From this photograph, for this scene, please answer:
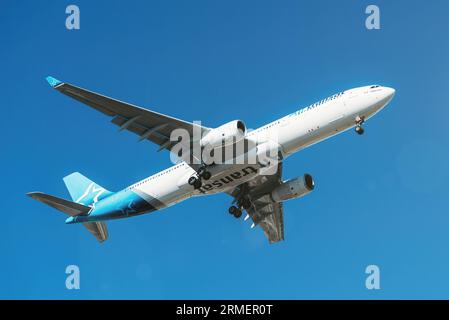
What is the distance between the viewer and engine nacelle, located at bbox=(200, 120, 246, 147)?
41.5 meters

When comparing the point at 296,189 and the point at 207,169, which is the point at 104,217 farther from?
the point at 296,189

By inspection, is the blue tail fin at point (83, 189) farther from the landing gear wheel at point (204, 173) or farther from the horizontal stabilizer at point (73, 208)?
the landing gear wheel at point (204, 173)

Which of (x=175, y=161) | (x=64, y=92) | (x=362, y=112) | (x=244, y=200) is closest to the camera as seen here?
(x=64, y=92)

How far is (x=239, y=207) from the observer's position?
49.8m

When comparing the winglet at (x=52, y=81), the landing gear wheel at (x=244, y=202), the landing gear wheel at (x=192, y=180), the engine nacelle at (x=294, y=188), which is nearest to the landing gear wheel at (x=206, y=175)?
the landing gear wheel at (x=192, y=180)

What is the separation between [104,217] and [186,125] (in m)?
9.47

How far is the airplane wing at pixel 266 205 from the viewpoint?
49656 mm

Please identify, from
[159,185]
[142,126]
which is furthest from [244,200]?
[142,126]

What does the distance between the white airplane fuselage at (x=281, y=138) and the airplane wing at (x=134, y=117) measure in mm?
2583

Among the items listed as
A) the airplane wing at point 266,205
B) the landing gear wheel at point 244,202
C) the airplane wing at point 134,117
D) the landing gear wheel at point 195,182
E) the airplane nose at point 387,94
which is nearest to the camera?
the airplane wing at point 134,117

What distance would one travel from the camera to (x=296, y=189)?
→ 4841 centimetres

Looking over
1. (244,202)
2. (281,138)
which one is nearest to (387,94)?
(281,138)

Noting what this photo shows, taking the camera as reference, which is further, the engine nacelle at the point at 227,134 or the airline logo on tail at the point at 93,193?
the airline logo on tail at the point at 93,193

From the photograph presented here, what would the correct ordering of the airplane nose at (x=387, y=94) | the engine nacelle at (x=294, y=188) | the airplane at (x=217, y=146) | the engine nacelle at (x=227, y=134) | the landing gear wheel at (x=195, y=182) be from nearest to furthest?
1. the engine nacelle at (x=227, y=134)
2. the airplane at (x=217, y=146)
3. the airplane nose at (x=387, y=94)
4. the landing gear wheel at (x=195, y=182)
5. the engine nacelle at (x=294, y=188)
